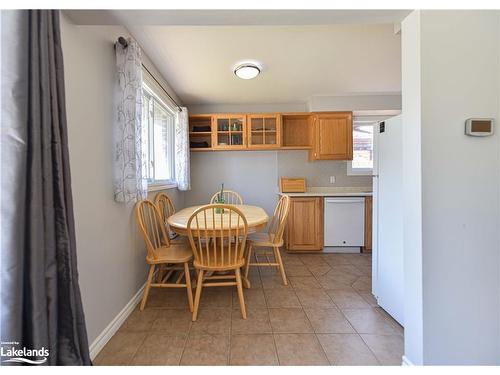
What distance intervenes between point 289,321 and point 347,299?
67cm

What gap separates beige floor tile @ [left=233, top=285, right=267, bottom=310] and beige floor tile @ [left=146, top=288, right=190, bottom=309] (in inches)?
16.8

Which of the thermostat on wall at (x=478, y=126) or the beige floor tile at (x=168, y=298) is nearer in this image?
the thermostat on wall at (x=478, y=126)

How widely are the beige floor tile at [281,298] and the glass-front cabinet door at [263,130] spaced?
2.15m

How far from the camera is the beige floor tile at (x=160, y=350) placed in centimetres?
145

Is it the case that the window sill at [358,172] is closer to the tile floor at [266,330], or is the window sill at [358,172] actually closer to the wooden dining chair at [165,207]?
the tile floor at [266,330]

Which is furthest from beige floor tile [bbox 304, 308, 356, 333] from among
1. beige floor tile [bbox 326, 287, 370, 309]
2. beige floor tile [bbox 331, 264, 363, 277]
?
beige floor tile [bbox 331, 264, 363, 277]

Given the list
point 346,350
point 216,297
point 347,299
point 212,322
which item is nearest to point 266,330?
point 212,322

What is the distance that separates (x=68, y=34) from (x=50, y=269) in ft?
4.03

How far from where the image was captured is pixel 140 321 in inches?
Result: 73.0

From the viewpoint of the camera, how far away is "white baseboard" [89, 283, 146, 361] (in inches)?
58.5

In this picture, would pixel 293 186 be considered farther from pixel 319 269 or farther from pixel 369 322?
pixel 369 322

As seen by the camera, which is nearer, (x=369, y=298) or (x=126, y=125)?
(x=126, y=125)

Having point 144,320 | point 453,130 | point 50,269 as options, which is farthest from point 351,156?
point 50,269

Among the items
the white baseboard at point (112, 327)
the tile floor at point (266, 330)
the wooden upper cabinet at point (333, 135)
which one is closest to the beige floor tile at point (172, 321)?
the tile floor at point (266, 330)
